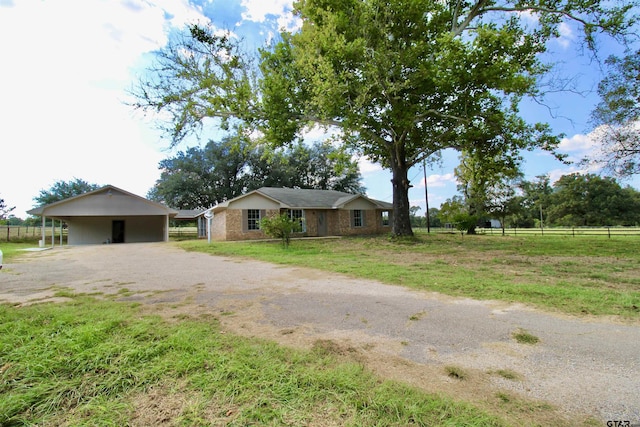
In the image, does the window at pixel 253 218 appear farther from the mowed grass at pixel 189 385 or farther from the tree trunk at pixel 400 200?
the mowed grass at pixel 189 385

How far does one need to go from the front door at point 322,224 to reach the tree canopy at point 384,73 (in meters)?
7.81

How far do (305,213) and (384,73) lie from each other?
1259cm

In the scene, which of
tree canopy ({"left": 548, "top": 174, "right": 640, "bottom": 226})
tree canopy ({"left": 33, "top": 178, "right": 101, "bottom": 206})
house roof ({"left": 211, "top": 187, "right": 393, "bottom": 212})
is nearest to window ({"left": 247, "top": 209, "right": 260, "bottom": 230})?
house roof ({"left": 211, "top": 187, "right": 393, "bottom": 212})

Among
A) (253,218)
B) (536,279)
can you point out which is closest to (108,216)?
(253,218)

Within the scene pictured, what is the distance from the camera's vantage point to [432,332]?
3.35 meters

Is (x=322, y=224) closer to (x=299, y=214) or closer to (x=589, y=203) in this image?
(x=299, y=214)

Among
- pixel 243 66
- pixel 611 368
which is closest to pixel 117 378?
pixel 611 368

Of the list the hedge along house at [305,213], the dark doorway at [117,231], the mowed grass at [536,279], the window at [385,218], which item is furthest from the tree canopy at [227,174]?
the mowed grass at [536,279]

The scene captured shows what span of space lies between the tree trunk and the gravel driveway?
11358 millimetres

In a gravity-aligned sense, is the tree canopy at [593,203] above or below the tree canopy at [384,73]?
below

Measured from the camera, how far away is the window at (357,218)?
2466 cm

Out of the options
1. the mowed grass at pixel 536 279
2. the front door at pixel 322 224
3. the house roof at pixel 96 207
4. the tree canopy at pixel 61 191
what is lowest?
the mowed grass at pixel 536 279

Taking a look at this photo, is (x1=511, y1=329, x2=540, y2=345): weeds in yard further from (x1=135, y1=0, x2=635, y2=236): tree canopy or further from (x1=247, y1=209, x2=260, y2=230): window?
(x1=247, y1=209, x2=260, y2=230): window

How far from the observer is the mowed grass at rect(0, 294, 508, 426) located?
1.88 metres
